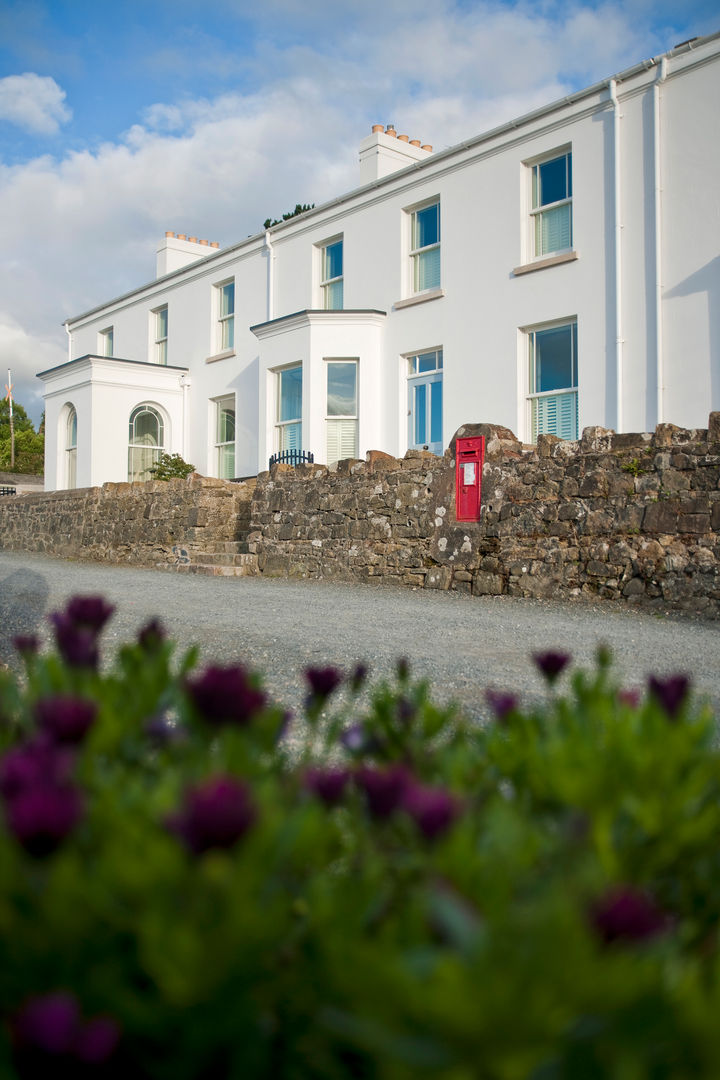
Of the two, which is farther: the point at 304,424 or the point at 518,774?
the point at 304,424

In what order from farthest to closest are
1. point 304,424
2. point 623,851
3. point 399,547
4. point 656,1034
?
point 304,424
point 399,547
point 623,851
point 656,1034

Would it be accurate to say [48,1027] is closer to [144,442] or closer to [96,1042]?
[96,1042]

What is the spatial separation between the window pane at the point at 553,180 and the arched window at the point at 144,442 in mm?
10584

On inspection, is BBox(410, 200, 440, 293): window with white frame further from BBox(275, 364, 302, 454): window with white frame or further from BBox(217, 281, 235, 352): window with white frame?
BBox(217, 281, 235, 352): window with white frame

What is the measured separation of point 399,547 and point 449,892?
394 inches

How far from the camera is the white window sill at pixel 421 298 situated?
49.1 ft

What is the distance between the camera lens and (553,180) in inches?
543

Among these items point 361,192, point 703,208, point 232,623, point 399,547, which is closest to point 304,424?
point 361,192

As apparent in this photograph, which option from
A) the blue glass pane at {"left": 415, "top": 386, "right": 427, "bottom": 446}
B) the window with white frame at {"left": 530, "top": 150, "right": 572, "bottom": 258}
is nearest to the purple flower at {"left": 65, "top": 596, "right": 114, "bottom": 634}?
the window with white frame at {"left": 530, "top": 150, "right": 572, "bottom": 258}

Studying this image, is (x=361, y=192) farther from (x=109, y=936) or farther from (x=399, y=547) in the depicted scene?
(x=109, y=936)

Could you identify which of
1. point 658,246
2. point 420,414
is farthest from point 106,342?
point 658,246

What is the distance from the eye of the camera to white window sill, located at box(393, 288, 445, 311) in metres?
15.0

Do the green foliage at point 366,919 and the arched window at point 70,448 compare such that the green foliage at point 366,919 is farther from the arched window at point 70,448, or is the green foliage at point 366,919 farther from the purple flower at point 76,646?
the arched window at point 70,448

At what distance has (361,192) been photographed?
1634 cm
